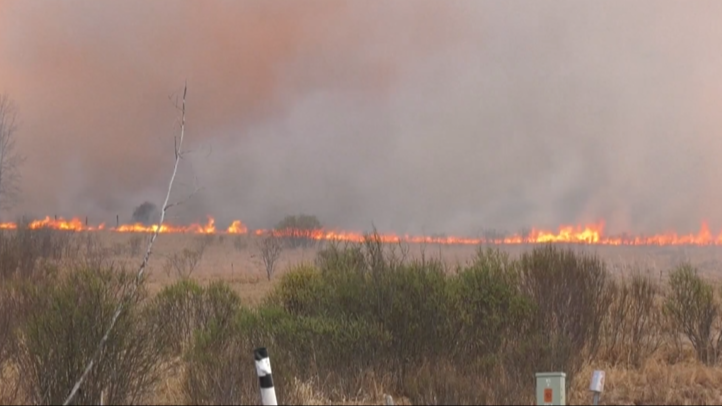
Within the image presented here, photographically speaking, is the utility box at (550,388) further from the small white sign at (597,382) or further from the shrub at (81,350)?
the shrub at (81,350)

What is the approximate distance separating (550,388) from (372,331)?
3.66m

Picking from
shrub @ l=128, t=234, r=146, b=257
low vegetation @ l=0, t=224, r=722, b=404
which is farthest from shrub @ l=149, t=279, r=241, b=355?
shrub @ l=128, t=234, r=146, b=257

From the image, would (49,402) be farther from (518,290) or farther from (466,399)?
(518,290)

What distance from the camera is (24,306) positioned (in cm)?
1165

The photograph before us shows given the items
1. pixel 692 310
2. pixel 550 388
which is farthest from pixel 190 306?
pixel 692 310

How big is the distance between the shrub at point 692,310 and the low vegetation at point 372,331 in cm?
4

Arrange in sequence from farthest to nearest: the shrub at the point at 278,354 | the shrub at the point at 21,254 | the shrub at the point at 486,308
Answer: the shrub at the point at 21,254 < the shrub at the point at 486,308 < the shrub at the point at 278,354

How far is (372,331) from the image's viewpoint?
9836mm

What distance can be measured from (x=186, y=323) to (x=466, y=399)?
8264 mm

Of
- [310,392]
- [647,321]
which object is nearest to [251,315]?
[310,392]

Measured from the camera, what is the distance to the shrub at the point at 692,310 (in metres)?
12.8

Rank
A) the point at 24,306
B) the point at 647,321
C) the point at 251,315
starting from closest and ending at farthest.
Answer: the point at 251,315 → the point at 24,306 → the point at 647,321

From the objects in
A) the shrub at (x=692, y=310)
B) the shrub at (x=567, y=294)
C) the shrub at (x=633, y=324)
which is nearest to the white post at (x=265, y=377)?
the shrub at (x=567, y=294)

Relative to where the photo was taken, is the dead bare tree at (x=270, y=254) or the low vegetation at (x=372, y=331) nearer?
the low vegetation at (x=372, y=331)
